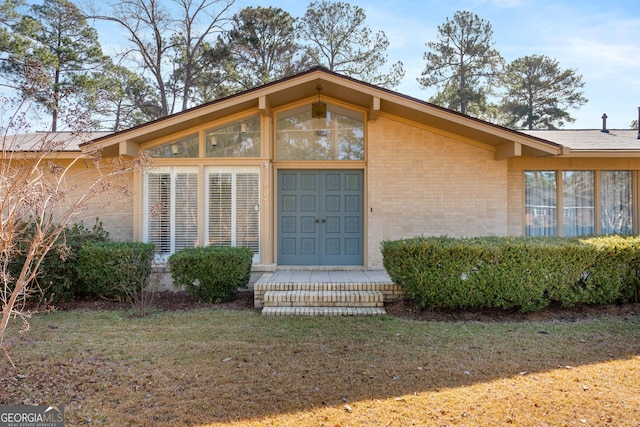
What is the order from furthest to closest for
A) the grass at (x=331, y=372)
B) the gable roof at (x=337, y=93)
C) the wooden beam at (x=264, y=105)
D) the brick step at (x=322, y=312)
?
the wooden beam at (x=264, y=105), the gable roof at (x=337, y=93), the brick step at (x=322, y=312), the grass at (x=331, y=372)

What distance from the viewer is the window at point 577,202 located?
8.72 m

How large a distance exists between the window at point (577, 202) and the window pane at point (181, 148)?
740cm

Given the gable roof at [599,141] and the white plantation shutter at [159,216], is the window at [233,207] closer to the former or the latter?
the white plantation shutter at [159,216]

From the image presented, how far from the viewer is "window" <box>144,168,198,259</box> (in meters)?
8.03

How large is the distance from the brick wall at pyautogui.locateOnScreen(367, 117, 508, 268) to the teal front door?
1.22ft

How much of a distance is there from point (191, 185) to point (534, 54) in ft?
74.2

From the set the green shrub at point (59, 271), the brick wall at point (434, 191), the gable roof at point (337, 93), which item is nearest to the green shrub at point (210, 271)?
the green shrub at point (59, 271)

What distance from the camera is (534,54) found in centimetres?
2236

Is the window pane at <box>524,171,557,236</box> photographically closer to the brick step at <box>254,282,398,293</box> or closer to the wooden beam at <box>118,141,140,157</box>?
the brick step at <box>254,282,398,293</box>

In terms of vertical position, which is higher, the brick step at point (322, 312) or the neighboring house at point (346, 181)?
the neighboring house at point (346, 181)

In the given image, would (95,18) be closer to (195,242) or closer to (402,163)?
(195,242)

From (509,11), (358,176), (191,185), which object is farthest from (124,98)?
(509,11)

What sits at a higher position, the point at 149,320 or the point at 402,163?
the point at 402,163

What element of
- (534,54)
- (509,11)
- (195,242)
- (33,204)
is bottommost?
(195,242)
